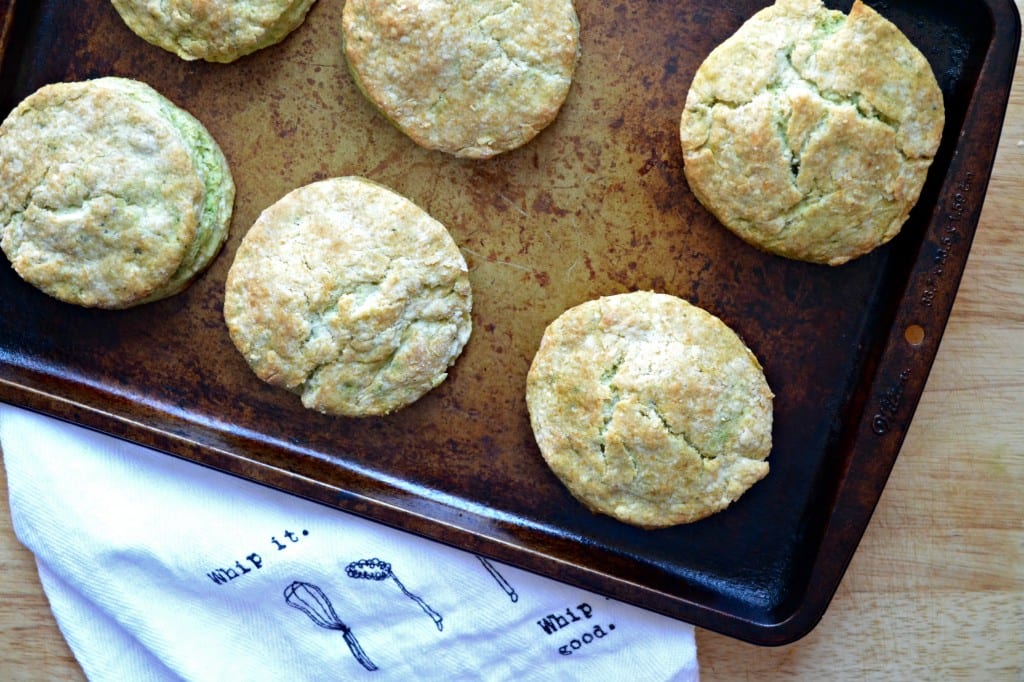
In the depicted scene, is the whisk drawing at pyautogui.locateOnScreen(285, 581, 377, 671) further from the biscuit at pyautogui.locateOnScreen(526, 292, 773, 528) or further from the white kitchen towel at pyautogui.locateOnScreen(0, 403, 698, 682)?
the biscuit at pyautogui.locateOnScreen(526, 292, 773, 528)

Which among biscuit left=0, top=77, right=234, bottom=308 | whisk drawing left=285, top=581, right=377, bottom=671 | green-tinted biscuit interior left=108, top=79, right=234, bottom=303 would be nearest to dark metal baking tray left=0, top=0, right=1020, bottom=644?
green-tinted biscuit interior left=108, top=79, right=234, bottom=303

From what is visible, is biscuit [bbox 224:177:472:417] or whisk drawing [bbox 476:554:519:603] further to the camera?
whisk drawing [bbox 476:554:519:603]

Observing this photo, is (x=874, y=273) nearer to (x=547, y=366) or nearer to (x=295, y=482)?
(x=547, y=366)

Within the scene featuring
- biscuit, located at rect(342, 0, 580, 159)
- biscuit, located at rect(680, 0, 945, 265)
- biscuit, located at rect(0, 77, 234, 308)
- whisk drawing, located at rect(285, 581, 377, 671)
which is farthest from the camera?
whisk drawing, located at rect(285, 581, 377, 671)

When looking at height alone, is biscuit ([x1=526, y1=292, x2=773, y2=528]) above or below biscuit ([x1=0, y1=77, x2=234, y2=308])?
below

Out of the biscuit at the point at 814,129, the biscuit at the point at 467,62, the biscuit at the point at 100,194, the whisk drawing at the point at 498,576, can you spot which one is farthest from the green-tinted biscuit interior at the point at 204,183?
the biscuit at the point at 814,129

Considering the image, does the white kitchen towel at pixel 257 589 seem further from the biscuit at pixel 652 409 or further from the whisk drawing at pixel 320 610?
the biscuit at pixel 652 409

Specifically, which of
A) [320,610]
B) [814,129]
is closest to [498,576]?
[320,610]
